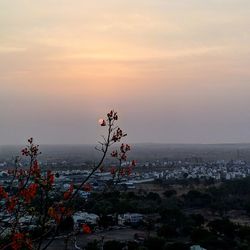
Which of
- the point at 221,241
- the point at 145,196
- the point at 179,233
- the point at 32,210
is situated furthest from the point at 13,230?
the point at 145,196

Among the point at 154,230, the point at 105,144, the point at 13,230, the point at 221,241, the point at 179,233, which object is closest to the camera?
the point at 105,144

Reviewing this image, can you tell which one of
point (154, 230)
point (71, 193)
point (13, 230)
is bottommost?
point (154, 230)

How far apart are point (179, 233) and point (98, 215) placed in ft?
17.4

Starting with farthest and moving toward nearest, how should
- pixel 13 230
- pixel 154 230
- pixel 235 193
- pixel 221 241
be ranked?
pixel 235 193 → pixel 154 230 → pixel 221 241 → pixel 13 230

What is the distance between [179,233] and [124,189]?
1874 cm

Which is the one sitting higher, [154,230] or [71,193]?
[71,193]

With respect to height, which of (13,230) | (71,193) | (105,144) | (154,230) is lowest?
(154,230)

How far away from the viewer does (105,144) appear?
3719 millimetres

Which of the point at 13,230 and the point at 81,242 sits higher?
the point at 13,230

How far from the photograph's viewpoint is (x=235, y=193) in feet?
129

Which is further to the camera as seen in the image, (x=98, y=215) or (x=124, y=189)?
(x=124, y=189)

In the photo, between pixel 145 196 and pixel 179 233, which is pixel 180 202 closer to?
pixel 145 196

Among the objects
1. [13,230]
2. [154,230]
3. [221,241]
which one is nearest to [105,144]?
[13,230]

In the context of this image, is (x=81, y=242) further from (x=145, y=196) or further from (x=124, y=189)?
(x=124, y=189)
